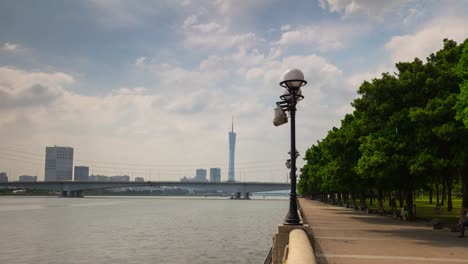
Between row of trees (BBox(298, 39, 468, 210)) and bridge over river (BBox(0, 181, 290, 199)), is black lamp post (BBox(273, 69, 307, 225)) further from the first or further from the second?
bridge over river (BBox(0, 181, 290, 199))

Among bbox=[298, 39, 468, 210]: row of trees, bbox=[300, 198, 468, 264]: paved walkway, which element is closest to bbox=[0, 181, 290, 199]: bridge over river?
bbox=[298, 39, 468, 210]: row of trees

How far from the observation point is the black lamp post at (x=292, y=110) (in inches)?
544

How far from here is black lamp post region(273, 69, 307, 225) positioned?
544 inches

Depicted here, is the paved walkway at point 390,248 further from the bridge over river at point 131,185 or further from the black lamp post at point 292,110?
the bridge over river at point 131,185

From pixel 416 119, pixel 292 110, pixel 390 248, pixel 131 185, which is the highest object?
pixel 416 119

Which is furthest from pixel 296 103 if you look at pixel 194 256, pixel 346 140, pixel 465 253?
pixel 346 140

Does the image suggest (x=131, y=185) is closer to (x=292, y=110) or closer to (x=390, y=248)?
(x=390, y=248)

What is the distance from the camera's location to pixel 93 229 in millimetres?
46250

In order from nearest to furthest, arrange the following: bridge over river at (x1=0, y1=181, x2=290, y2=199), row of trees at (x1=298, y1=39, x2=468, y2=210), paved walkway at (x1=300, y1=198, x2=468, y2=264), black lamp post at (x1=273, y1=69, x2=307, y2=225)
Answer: black lamp post at (x1=273, y1=69, x2=307, y2=225) < paved walkway at (x1=300, y1=198, x2=468, y2=264) < row of trees at (x1=298, y1=39, x2=468, y2=210) < bridge over river at (x1=0, y1=181, x2=290, y2=199)

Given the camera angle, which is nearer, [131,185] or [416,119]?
[416,119]

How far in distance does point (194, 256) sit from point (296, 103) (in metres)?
16.4

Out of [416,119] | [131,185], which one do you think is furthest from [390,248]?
[131,185]

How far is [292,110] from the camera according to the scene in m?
14.3

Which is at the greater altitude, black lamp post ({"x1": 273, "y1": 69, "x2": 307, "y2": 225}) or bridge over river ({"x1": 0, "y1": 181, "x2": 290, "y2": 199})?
black lamp post ({"x1": 273, "y1": 69, "x2": 307, "y2": 225})
